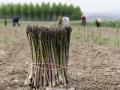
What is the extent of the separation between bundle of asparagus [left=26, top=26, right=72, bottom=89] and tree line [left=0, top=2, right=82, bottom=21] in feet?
201

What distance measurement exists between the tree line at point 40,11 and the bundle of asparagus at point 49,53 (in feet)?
201

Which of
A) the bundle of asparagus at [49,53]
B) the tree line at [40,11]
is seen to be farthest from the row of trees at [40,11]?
the bundle of asparagus at [49,53]

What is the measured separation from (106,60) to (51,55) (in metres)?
4.69

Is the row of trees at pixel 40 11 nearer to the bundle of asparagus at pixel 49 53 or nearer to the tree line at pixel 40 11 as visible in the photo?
the tree line at pixel 40 11

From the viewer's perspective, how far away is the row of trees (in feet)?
232

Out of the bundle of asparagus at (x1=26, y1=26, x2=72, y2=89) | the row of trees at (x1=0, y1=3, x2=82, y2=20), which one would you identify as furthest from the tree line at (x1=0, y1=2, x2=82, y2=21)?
the bundle of asparagus at (x1=26, y1=26, x2=72, y2=89)

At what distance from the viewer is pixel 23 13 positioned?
71.7 meters

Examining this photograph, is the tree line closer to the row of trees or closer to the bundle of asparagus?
the row of trees

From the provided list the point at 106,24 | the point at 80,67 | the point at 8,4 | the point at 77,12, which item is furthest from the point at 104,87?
the point at 8,4

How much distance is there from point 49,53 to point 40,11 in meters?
64.5

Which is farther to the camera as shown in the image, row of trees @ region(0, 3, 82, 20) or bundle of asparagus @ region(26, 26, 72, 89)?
row of trees @ region(0, 3, 82, 20)

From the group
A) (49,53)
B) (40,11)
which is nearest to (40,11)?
(40,11)

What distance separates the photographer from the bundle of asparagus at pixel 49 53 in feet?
21.7

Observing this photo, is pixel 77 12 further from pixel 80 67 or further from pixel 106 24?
pixel 80 67
